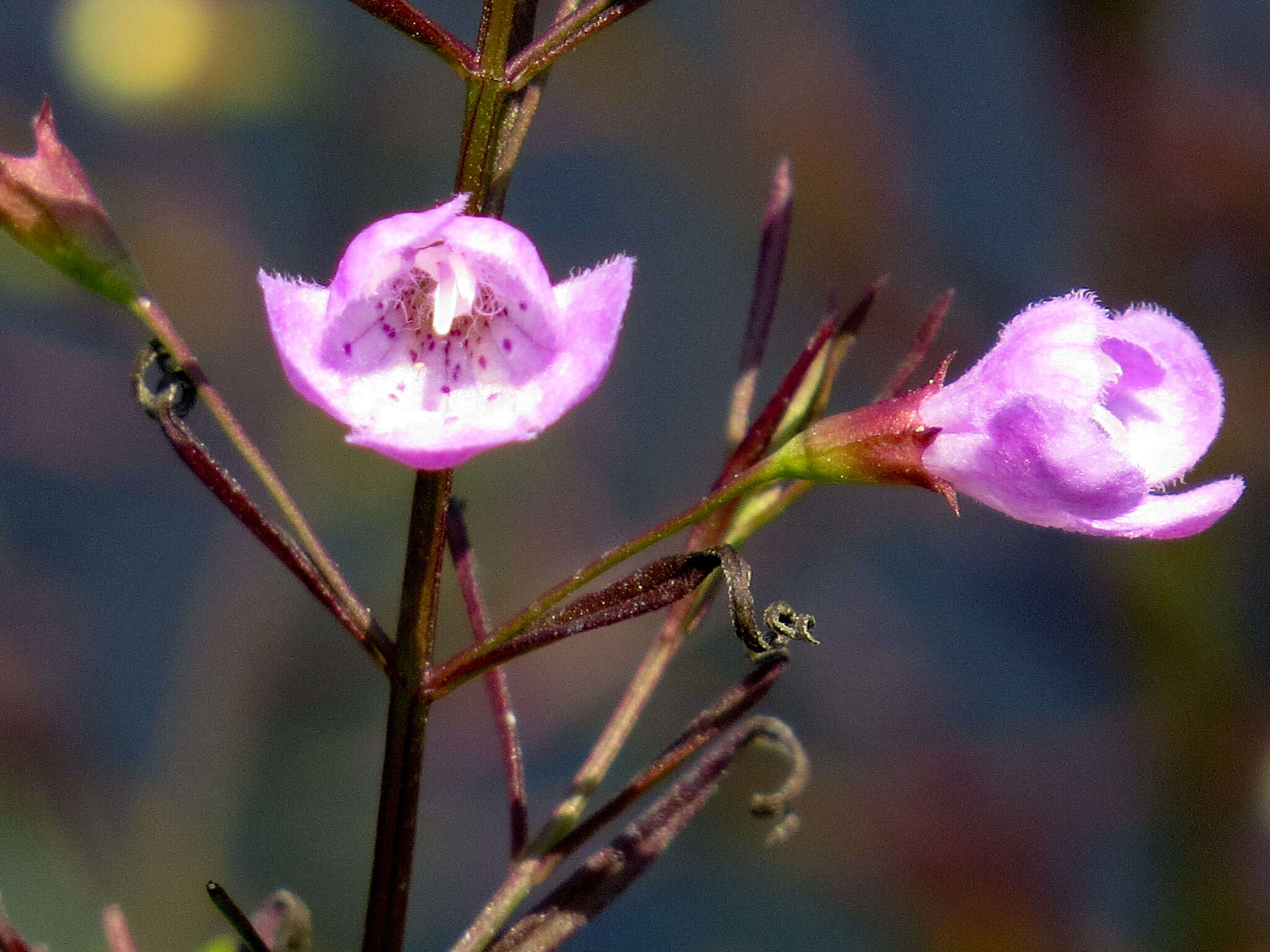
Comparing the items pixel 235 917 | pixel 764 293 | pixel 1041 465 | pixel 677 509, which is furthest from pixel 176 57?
pixel 1041 465

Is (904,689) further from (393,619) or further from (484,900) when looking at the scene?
(393,619)

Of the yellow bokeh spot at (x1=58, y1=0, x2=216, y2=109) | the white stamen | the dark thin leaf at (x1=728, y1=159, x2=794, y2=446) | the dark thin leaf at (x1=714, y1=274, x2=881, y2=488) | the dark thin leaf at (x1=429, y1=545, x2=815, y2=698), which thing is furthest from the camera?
the yellow bokeh spot at (x1=58, y1=0, x2=216, y2=109)

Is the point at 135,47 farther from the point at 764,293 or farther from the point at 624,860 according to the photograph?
the point at 624,860

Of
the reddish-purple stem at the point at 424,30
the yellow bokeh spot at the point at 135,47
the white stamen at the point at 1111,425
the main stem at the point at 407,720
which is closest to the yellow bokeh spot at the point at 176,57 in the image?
the yellow bokeh spot at the point at 135,47

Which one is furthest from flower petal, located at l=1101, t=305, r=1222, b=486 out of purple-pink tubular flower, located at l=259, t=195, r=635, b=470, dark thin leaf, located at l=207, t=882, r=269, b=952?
dark thin leaf, located at l=207, t=882, r=269, b=952

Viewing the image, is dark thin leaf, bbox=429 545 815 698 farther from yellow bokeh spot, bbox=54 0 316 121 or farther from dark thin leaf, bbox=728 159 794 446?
yellow bokeh spot, bbox=54 0 316 121

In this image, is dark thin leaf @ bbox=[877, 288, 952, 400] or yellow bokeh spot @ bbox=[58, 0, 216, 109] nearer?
dark thin leaf @ bbox=[877, 288, 952, 400]

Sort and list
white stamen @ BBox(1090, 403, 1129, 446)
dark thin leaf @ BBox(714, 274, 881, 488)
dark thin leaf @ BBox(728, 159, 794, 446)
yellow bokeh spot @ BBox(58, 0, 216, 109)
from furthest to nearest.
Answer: yellow bokeh spot @ BBox(58, 0, 216, 109)
dark thin leaf @ BBox(728, 159, 794, 446)
dark thin leaf @ BBox(714, 274, 881, 488)
white stamen @ BBox(1090, 403, 1129, 446)
